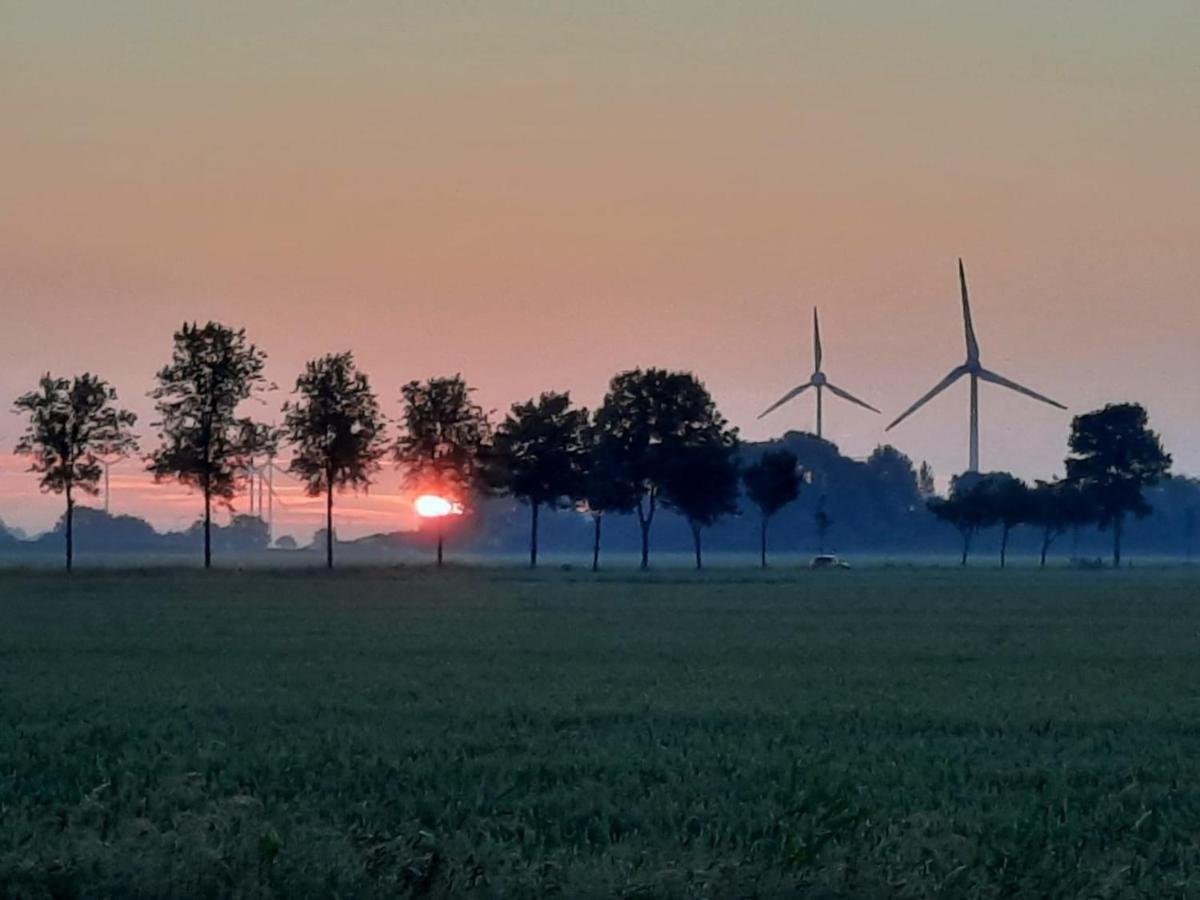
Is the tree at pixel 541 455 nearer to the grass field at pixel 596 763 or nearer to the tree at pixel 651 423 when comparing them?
the tree at pixel 651 423

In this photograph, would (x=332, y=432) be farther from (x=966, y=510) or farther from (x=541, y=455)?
(x=966, y=510)

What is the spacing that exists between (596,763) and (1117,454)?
139168 mm

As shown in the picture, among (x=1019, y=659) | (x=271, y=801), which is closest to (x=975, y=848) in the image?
(x=271, y=801)

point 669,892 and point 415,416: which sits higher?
point 415,416

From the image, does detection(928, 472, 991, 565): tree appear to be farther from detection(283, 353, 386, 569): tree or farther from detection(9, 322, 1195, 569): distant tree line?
detection(283, 353, 386, 569): tree

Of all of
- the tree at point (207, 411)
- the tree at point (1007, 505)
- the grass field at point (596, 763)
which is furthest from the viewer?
the tree at point (1007, 505)

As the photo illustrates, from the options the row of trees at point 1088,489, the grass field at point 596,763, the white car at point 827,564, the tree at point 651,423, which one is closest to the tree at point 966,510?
the row of trees at point 1088,489

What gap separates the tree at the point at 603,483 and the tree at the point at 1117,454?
5091cm

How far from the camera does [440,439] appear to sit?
106m

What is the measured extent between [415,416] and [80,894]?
93769 mm

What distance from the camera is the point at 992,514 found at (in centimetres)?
14600

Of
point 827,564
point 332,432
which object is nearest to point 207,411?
point 332,432

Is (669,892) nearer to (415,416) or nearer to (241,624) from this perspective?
(241,624)

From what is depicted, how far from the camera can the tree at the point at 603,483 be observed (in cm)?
11794
